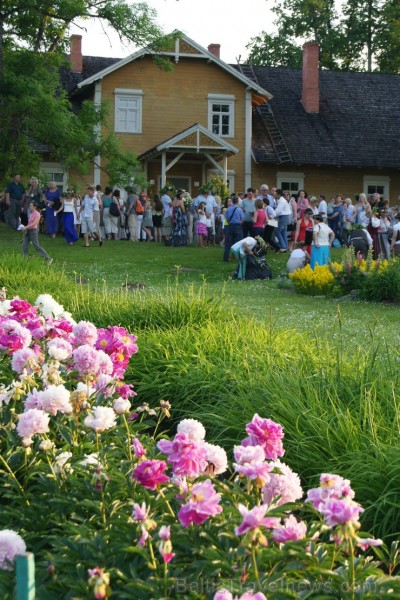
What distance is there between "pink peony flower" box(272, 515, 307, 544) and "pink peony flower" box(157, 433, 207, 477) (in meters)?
0.33

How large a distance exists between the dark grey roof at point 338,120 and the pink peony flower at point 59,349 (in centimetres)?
3683

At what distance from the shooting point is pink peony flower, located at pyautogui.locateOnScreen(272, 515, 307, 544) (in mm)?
3055

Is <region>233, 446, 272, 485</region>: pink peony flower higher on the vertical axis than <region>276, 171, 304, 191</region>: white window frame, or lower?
lower

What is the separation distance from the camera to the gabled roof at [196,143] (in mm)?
38094

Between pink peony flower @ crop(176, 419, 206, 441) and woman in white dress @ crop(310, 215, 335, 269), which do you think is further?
woman in white dress @ crop(310, 215, 335, 269)

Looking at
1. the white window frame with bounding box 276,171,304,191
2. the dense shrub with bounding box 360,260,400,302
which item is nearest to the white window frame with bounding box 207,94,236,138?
the white window frame with bounding box 276,171,304,191

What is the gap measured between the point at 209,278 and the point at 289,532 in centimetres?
1758

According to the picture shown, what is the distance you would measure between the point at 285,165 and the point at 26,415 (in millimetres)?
39291

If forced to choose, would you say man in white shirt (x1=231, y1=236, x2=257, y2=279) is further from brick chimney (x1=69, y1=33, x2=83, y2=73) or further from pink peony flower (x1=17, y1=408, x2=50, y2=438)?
brick chimney (x1=69, y1=33, x2=83, y2=73)

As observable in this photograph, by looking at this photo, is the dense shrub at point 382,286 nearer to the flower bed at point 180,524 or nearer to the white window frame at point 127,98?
the flower bed at point 180,524

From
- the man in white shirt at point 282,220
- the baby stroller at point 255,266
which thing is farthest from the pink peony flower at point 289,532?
the man in white shirt at point 282,220

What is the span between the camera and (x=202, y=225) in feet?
91.4

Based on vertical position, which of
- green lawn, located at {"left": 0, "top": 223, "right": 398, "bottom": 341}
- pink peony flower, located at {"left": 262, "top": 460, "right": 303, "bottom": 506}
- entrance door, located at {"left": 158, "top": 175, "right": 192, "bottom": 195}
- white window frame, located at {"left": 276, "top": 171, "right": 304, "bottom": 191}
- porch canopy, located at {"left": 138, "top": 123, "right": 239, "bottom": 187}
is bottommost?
green lawn, located at {"left": 0, "top": 223, "right": 398, "bottom": 341}

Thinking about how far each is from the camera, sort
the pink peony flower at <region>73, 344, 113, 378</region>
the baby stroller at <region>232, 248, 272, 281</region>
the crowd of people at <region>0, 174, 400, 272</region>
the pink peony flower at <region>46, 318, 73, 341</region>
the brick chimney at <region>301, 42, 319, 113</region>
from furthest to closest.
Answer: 1. the brick chimney at <region>301, 42, 319, 113</region>
2. the crowd of people at <region>0, 174, 400, 272</region>
3. the baby stroller at <region>232, 248, 272, 281</region>
4. the pink peony flower at <region>46, 318, 73, 341</region>
5. the pink peony flower at <region>73, 344, 113, 378</region>
